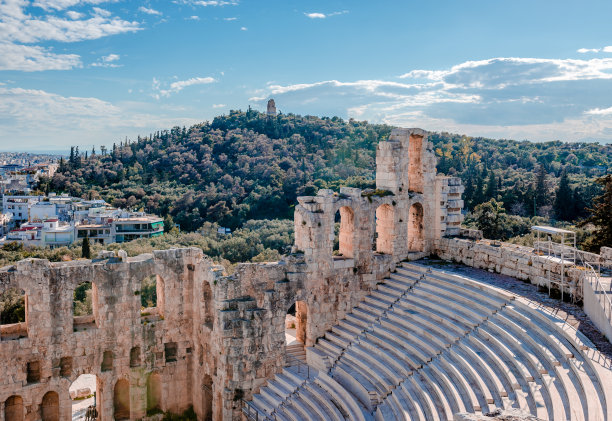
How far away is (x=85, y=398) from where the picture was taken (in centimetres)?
2656

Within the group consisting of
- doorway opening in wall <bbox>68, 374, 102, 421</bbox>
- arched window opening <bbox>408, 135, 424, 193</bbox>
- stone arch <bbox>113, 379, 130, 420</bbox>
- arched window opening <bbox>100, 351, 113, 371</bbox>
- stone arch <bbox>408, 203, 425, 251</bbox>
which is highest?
arched window opening <bbox>408, 135, 424, 193</bbox>

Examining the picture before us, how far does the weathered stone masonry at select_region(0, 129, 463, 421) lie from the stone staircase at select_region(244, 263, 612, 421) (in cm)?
146

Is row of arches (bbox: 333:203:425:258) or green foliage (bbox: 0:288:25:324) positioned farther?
green foliage (bbox: 0:288:25:324)

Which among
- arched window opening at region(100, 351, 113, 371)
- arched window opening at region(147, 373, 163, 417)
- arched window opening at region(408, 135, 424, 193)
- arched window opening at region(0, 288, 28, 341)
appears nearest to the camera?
arched window opening at region(100, 351, 113, 371)

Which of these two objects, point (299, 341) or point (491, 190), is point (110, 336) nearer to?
point (299, 341)

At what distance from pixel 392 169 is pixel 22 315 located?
68.7 ft

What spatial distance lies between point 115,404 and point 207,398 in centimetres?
412

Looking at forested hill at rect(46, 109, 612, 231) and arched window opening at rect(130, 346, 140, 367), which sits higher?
forested hill at rect(46, 109, 612, 231)

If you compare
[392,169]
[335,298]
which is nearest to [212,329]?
[335,298]

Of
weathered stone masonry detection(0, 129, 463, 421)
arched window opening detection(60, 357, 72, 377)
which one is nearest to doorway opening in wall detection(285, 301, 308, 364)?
weathered stone masonry detection(0, 129, 463, 421)

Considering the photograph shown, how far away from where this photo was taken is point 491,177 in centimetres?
5562

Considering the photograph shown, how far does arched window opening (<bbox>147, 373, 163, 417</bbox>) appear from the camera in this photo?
23.4 m

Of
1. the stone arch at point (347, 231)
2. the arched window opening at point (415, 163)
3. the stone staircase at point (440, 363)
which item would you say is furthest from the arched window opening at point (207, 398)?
the arched window opening at point (415, 163)

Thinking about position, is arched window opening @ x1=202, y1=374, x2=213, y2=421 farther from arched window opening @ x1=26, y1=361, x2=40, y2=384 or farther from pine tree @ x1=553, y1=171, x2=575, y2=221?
pine tree @ x1=553, y1=171, x2=575, y2=221
